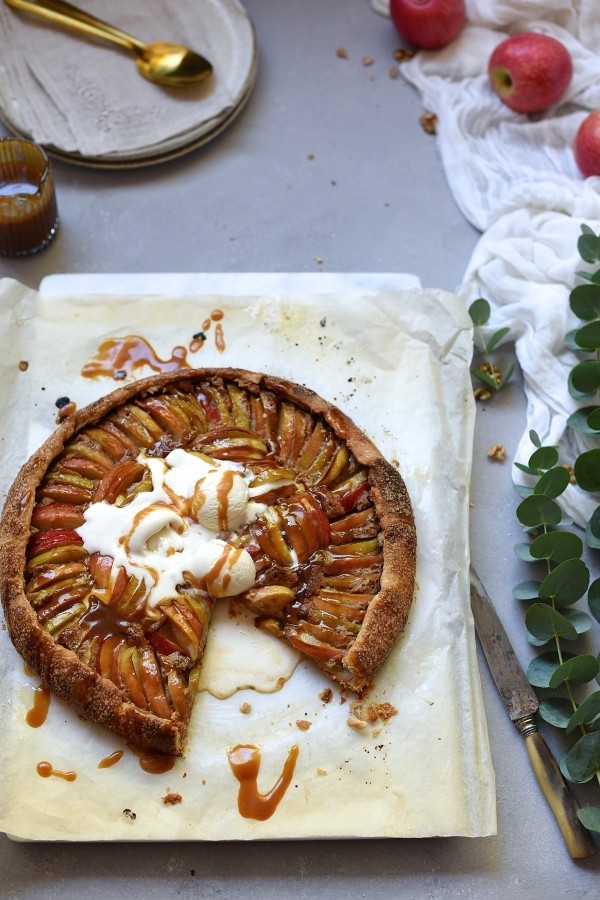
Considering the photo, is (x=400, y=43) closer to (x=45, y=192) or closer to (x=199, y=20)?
(x=199, y=20)

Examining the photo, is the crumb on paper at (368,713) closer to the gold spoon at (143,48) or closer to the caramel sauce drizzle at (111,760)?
the caramel sauce drizzle at (111,760)

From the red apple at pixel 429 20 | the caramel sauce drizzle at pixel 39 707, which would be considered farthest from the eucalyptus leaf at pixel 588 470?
the red apple at pixel 429 20

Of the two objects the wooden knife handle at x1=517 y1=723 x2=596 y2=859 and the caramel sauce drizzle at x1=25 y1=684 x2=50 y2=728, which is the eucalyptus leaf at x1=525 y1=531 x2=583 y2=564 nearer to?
the wooden knife handle at x1=517 y1=723 x2=596 y2=859

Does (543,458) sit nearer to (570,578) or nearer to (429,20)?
(570,578)

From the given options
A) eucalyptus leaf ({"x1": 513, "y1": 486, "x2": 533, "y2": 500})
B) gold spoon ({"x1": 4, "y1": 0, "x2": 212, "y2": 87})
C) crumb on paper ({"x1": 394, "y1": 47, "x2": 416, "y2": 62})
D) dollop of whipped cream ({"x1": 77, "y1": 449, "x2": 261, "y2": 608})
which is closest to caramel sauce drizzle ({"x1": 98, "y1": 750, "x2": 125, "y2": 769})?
dollop of whipped cream ({"x1": 77, "y1": 449, "x2": 261, "y2": 608})

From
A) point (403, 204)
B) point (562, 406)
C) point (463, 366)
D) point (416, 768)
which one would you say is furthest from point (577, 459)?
point (403, 204)

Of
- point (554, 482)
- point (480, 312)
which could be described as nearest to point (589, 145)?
point (480, 312)
